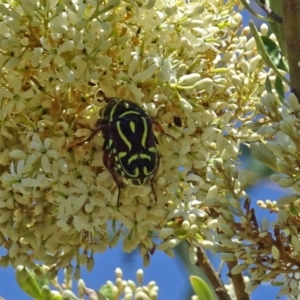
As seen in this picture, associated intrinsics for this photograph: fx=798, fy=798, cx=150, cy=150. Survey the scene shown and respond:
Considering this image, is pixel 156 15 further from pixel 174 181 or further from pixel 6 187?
pixel 6 187

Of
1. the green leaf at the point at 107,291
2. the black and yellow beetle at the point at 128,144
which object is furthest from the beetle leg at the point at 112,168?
the green leaf at the point at 107,291

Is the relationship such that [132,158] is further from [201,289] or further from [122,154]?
[201,289]

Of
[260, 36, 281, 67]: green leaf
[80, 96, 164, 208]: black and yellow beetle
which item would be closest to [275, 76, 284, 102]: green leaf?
[260, 36, 281, 67]: green leaf

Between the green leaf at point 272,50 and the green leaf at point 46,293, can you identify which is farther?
the green leaf at point 46,293

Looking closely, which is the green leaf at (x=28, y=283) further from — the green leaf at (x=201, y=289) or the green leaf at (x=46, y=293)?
the green leaf at (x=201, y=289)

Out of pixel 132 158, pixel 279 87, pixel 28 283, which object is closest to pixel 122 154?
pixel 132 158

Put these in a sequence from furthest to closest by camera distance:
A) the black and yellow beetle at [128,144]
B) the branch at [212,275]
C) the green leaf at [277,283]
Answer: the branch at [212,275] < the black and yellow beetle at [128,144] < the green leaf at [277,283]
